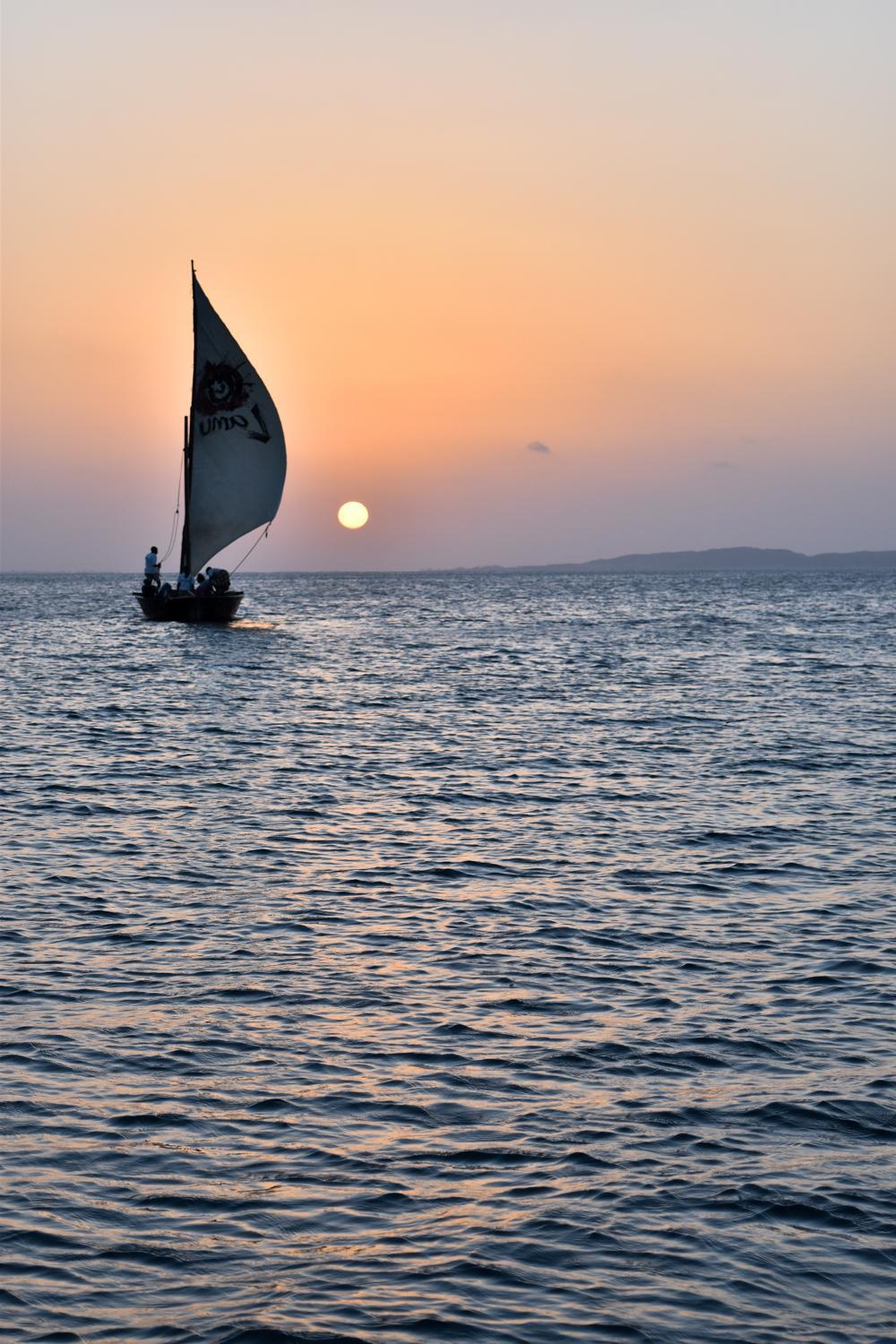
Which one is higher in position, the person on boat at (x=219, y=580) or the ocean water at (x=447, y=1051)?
the person on boat at (x=219, y=580)

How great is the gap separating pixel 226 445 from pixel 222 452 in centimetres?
36

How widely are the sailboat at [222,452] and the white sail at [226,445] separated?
0.04 meters

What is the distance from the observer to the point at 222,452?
7050cm

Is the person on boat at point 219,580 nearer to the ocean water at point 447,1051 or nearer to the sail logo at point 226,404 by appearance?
the sail logo at point 226,404

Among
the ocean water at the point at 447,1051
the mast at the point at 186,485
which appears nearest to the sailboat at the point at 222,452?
the mast at the point at 186,485

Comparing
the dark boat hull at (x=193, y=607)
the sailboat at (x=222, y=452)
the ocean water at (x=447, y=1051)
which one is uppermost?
the sailboat at (x=222, y=452)

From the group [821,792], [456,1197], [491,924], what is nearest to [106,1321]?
[456,1197]

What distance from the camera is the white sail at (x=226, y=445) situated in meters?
70.5

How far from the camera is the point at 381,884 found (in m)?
18.1

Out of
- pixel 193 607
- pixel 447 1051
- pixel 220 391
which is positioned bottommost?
pixel 447 1051

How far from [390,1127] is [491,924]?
592 cm

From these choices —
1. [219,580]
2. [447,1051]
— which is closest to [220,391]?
[219,580]

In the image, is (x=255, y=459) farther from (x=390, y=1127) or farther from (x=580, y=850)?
(x=390, y=1127)

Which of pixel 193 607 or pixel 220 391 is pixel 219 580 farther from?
pixel 220 391
